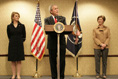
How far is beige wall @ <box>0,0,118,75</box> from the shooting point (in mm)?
4551

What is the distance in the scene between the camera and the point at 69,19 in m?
4.59

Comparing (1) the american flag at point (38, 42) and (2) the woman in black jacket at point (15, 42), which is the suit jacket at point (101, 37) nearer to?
(1) the american flag at point (38, 42)

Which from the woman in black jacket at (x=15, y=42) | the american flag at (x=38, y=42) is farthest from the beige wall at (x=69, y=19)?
the woman in black jacket at (x=15, y=42)

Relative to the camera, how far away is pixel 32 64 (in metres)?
4.53

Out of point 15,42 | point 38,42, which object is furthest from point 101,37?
point 15,42

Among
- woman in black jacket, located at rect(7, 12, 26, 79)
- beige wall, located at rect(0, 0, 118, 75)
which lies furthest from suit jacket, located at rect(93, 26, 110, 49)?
woman in black jacket, located at rect(7, 12, 26, 79)

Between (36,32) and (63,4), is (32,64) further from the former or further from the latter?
(63,4)

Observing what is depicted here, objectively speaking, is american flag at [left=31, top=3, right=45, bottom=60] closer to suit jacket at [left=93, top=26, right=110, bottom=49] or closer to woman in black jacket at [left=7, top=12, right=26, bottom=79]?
woman in black jacket at [left=7, top=12, right=26, bottom=79]

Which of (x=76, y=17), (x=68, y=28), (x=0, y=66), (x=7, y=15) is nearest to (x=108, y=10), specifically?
(x=76, y=17)

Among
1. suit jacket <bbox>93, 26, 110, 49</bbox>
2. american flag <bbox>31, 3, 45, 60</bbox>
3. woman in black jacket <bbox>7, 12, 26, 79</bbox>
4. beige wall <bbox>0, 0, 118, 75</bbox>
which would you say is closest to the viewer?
woman in black jacket <bbox>7, 12, 26, 79</bbox>

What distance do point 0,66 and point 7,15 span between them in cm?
153

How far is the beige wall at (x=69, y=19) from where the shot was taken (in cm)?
455

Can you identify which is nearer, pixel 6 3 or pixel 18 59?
pixel 18 59

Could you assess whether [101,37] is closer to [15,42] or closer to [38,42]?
[38,42]
